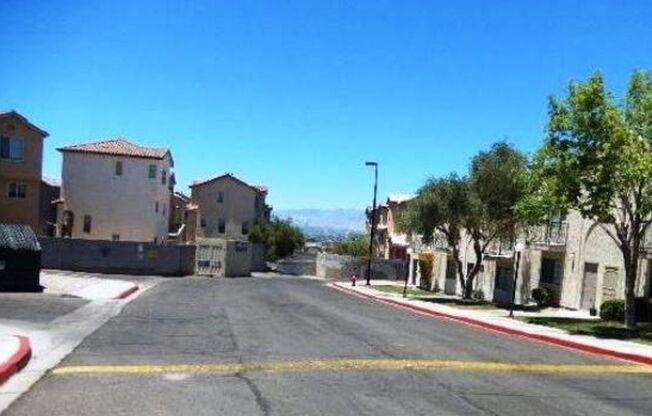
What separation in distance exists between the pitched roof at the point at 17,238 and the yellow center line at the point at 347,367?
17769 millimetres

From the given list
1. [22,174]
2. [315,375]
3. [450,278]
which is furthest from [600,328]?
[22,174]

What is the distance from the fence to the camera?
169 feet

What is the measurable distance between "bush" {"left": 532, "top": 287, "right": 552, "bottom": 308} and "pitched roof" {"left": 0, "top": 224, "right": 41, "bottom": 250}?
21274mm

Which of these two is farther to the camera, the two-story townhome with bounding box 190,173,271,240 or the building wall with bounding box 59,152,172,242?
the two-story townhome with bounding box 190,173,271,240

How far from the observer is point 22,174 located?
182 feet

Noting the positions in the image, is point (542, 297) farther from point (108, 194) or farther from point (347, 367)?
point (108, 194)

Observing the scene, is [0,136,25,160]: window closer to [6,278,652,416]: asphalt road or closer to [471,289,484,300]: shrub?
[471,289,484,300]: shrub

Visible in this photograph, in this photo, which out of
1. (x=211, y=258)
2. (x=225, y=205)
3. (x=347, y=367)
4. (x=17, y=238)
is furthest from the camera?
(x=225, y=205)

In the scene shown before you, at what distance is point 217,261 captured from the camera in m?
62.6

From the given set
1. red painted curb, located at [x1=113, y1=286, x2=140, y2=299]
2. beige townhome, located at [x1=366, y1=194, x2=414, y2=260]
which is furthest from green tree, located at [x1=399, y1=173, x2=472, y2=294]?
beige townhome, located at [x1=366, y1=194, x2=414, y2=260]

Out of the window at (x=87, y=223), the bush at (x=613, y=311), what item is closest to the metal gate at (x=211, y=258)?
the window at (x=87, y=223)

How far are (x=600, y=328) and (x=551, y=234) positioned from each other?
14037 mm

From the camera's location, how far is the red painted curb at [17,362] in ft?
36.2

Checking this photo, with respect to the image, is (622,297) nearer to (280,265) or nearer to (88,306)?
(88,306)
